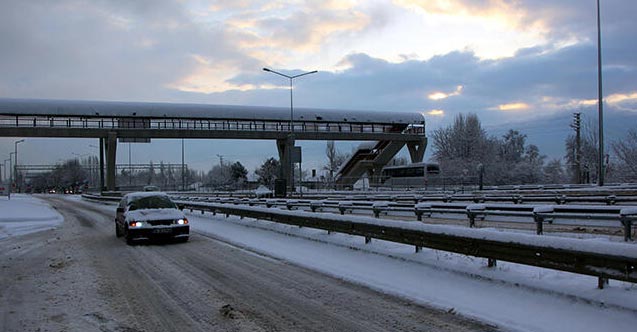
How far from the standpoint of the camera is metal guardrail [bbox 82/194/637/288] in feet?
20.7

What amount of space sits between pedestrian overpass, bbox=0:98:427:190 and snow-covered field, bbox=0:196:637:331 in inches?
1510

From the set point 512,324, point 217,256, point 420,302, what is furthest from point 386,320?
point 217,256

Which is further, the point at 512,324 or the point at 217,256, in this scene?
the point at 217,256

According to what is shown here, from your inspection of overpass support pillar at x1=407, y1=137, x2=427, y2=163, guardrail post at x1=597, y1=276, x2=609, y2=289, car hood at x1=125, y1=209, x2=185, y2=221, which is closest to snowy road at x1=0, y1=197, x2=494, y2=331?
guardrail post at x1=597, y1=276, x2=609, y2=289

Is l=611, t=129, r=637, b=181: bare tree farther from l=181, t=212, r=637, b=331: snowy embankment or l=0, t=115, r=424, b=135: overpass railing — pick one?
l=181, t=212, r=637, b=331: snowy embankment

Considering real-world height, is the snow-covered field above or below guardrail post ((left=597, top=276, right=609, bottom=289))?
below

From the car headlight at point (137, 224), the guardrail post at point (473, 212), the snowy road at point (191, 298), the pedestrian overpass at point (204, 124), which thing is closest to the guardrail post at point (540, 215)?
the guardrail post at point (473, 212)

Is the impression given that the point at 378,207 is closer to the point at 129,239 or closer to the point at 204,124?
the point at 129,239

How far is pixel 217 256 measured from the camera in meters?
12.0

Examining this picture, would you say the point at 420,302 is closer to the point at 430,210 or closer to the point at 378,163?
the point at 430,210

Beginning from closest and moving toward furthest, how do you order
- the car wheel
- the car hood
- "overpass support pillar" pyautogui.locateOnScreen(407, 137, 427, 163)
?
the car wheel, the car hood, "overpass support pillar" pyautogui.locateOnScreen(407, 137, 427, 163)

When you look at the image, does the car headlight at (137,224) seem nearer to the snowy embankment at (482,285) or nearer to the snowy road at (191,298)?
the snowy road at (191,298)

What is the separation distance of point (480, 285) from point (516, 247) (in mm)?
832

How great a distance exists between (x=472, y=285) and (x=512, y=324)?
1981 mm
